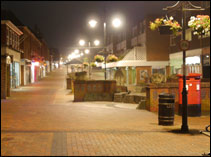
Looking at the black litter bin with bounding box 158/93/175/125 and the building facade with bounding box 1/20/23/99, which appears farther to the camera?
the building facade with bounding box 1/20/23/99

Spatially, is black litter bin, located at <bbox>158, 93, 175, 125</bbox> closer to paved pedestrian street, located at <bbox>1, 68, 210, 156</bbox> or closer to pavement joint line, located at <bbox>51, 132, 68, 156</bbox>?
paved pedestrian street, located at <bbox>1, 68, 210, 156</bbox>

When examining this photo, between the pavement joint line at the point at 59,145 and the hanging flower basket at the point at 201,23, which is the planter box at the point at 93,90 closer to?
the hanging flower basket at the point at 201,23

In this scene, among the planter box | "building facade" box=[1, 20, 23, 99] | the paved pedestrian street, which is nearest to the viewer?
the paved pedestrian street

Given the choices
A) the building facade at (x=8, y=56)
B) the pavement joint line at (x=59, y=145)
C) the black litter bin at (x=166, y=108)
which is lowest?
the pavement joint line at (x=59, y=145)

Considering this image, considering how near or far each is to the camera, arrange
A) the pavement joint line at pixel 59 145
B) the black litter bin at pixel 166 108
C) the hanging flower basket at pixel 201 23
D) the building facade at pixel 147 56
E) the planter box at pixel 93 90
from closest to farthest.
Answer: the pavement joint line at pixel 59 145
the hanging flower basket at pixel 201 23
the black litter bin at pixel 166 108
the planter box at pixel 93 90
the building facade at pixel 147 56

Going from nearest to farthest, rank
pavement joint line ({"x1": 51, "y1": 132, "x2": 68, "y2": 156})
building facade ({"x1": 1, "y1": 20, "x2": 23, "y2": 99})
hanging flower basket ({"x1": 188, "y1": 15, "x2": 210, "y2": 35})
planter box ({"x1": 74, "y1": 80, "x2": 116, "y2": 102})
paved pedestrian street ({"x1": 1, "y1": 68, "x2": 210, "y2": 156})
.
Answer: pavement joint line ({"x1": 51, "y1": 132, "x2": 68, "y2": 156}), paved pedestrian street ({"x1": 1, "y1": 68, "x2": 210, "y2": 156}), hanging flower basket ({"x1": 188, "y1": 15, "x2": 210, "y2": 35}), planter box ({"x1": 74, "y1": 80, "x2": 116, "y2": 102}), building facade ({"x1": 1, "y1": 20, "x2": 23, "y2": 99})

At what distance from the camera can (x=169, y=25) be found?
1154 centimetres

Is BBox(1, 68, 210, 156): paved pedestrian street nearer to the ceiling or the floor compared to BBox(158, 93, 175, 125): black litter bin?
nearer to the floor

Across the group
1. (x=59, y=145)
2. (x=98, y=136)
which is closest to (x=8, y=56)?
(x=98, y=136)

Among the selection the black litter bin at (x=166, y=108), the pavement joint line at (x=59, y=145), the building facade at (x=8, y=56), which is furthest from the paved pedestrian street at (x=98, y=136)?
the building facade at (x=8, y=56)

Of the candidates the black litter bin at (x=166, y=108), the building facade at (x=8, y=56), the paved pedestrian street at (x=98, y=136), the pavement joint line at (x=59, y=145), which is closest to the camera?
the pavement joint line at (x=59, y=145)

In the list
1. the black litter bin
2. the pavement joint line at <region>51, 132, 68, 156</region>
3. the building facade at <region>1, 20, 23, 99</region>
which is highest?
the building facade at <region>1, 20, 23, 99</region>

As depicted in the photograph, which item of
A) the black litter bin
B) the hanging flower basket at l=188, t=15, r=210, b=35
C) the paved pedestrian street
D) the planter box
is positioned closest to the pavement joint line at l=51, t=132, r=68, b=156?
the paved pedestrian street

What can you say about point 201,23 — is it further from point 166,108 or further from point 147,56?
point 147,56
